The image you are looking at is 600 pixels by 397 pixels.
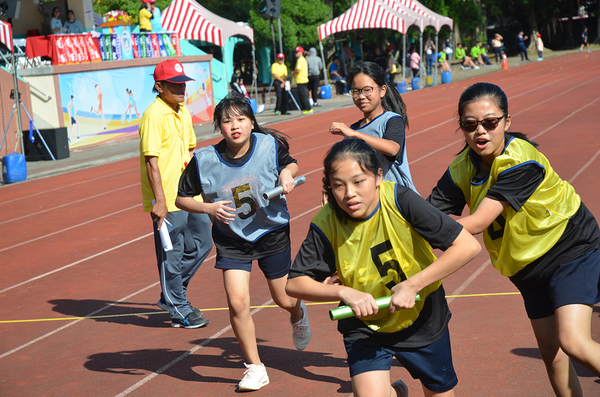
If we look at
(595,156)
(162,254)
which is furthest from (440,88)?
(162,254)

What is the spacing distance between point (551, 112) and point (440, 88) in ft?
43.4

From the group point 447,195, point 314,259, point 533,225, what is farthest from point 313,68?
point 314,259

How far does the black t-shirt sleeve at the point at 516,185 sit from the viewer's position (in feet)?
9.36

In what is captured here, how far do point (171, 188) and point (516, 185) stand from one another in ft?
10.2

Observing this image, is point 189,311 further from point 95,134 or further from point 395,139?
point 95,134

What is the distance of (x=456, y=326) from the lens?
4.81m

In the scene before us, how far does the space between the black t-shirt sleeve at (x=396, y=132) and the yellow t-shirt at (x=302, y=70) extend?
19.1m

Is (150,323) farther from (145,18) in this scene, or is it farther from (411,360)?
(145,18)

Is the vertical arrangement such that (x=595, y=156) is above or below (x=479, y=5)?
below

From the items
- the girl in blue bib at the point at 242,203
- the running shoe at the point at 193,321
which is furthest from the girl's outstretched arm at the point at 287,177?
the running shoe at the point at 193,321

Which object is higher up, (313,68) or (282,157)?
(313,68)

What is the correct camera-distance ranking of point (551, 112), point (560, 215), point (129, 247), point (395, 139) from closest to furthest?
point (560, 215), point (395, 139), point (129, 247), point (551, 112)

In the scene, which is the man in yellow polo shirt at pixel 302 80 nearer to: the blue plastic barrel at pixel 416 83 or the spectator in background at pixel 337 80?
the spectator in background at pixel 337 80

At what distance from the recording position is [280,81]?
23.2m
